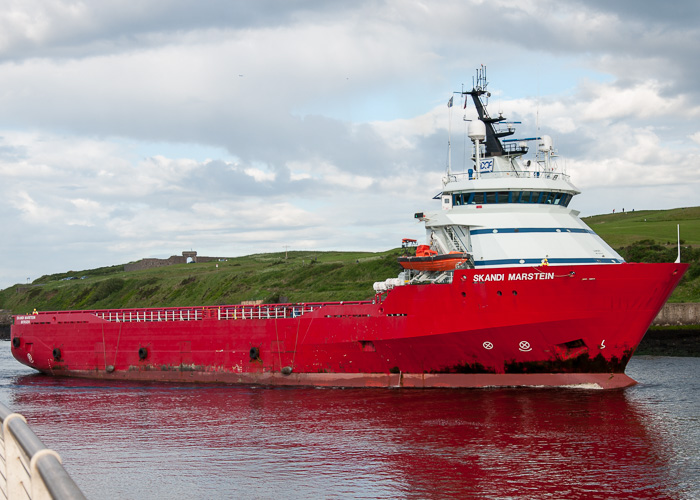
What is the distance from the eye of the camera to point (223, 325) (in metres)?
25.9

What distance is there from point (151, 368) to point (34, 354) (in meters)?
7.42

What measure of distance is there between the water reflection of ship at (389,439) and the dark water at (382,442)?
0.04 metres

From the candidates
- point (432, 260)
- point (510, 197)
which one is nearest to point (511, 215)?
point (510, 197)

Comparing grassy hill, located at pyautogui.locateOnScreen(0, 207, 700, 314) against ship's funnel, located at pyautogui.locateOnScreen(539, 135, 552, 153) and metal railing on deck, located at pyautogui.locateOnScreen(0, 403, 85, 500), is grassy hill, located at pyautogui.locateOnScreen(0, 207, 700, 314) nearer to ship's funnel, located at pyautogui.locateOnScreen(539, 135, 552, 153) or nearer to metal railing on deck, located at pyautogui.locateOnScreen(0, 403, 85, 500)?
ship's funnel, located at pyautogui.locateOnScreen(539, 135, 552, 153)

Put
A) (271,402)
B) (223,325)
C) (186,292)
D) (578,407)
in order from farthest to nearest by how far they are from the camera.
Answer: (186,292) → (223,325) → (271,402) → (578,407)

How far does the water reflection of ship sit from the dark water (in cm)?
4

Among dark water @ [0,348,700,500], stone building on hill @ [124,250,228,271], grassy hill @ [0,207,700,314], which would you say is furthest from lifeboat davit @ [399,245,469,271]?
stone building on hill @ [124,250,228,271]

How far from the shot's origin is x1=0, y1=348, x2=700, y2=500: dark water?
41.8 feet

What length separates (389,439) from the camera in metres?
→ 16.0

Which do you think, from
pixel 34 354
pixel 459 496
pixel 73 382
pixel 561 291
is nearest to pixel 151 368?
pixel 73 382

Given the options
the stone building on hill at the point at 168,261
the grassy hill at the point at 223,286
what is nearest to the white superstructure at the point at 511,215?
the grassy hill at the point at 223,286

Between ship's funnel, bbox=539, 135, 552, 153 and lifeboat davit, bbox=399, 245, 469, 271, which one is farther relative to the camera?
ship's funnel, bbox=539, 135, 552, 153

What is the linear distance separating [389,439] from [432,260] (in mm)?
6938

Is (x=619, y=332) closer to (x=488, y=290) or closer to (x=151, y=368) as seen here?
(x=488, y=290)
